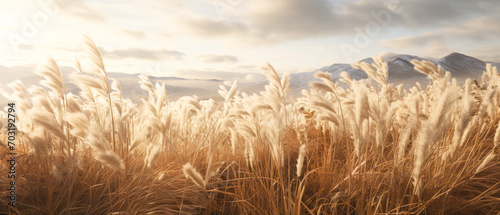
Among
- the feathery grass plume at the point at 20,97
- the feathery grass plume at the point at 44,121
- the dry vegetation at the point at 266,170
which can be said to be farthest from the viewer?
the feathery grass plume at the point at 20,97

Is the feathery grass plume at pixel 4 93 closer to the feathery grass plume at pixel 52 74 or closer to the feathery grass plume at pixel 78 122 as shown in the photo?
the feathery grass plume at pixel 52 74

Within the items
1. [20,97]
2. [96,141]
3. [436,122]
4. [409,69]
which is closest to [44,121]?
[96,141]

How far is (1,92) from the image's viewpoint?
2930mm

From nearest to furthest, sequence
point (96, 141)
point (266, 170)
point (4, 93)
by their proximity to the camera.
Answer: point (96, 141)
point (266, 170)
point (4, 93)

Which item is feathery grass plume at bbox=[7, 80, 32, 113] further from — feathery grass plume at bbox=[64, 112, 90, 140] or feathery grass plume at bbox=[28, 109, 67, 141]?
feathery grass plume at bbox=[64, 112, 90, 140]

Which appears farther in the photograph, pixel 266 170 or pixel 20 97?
pixel 20 97

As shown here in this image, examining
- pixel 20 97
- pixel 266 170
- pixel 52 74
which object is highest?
pixel 52 74

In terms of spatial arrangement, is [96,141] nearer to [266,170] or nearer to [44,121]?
[44,121]

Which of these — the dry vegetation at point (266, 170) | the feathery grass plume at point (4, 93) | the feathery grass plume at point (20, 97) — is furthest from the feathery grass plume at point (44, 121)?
the feathery grass plume at point (4, 93)

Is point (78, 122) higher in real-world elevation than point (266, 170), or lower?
higher

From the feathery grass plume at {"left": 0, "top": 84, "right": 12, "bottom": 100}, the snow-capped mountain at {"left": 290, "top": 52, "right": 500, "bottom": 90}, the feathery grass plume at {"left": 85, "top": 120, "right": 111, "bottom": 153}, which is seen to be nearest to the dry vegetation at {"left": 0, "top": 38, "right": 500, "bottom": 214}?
the feathery grass plume at {"left": 85, "top": 120, "right": 111, "bottom": 153}

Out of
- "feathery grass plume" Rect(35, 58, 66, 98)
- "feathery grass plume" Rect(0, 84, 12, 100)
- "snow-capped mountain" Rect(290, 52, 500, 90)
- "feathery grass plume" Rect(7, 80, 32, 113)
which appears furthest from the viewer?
"snow-capped mountain" Rect(290, 52, 500, 90)

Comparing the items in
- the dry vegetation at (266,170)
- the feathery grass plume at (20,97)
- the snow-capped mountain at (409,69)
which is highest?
the snow-capped mountain at (409,69)

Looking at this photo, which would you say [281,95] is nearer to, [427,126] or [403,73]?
[427,126]
